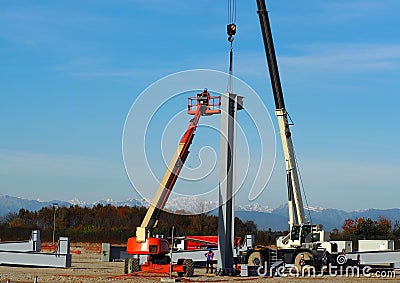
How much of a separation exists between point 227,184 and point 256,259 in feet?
22.7

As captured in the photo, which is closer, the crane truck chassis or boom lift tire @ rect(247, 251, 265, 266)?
the crane truck chassis

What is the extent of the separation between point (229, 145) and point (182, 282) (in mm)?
8334

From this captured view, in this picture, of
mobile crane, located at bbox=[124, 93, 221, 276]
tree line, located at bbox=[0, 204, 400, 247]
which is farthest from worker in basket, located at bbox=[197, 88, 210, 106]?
tree line, located at bbox=[0, 204, 400, 247]

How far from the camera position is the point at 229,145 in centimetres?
3812

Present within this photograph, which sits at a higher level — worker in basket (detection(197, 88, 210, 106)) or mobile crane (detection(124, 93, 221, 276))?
worker in basket (detection(197, 88, 210, 106))

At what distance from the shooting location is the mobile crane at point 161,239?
36.2m

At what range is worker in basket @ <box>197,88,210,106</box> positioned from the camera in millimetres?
38844

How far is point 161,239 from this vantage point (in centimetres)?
3666

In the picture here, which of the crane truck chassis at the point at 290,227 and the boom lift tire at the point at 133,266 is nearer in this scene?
the boom lift tire at the point at 133,266

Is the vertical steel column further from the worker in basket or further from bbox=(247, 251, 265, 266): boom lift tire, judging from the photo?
bbox=(247, 251, 265, 266): boom lift tire

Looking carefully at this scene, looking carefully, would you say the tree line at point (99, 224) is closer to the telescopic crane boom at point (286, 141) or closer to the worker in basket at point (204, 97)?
the telescopic crane boom at point (286, 141)

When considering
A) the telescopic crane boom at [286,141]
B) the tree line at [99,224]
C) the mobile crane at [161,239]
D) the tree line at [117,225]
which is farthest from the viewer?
the tree line at [99,224]

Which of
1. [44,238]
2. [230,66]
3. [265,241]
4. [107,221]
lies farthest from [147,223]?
[107,221]

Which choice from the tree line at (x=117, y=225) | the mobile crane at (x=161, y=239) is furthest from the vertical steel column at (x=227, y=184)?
the tree line at (x=117, y=225)
